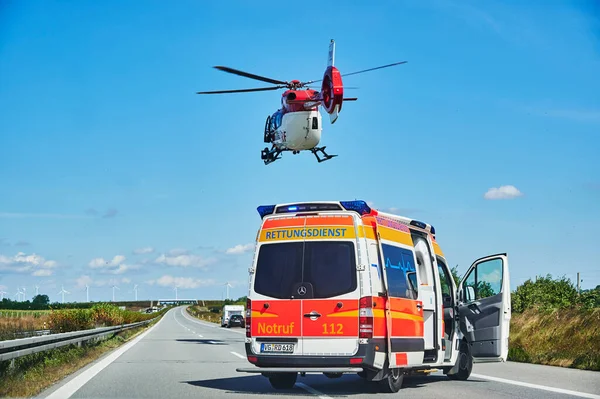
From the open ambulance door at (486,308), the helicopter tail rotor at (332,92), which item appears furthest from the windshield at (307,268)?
the helicopter tail rotor at (332,92)

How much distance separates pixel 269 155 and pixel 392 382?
2960 centimetres

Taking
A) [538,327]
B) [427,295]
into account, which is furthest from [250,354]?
[538,327]

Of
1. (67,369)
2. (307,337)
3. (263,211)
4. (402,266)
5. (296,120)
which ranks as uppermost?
(296,120)

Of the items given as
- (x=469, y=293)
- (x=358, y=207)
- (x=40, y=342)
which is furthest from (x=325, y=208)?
(x=40, y=342)

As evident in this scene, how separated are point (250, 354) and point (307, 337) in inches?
40.4

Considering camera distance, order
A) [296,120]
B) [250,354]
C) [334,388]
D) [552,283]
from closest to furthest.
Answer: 1. [250,354]
2. [334,388]
3. [552,283]
4. [296,120]

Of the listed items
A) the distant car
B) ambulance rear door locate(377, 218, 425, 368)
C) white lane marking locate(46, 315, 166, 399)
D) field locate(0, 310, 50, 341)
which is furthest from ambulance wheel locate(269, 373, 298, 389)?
the distant car

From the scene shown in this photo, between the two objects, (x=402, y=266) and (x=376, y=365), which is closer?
(x=376, y=365)

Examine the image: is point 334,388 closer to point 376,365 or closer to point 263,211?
point 376,365

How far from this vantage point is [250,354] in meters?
12.3

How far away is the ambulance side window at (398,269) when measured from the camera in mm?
12140

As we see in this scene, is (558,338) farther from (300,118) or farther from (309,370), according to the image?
(300,118)

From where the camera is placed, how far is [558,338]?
22.2m

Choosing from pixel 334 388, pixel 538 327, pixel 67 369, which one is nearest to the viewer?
pixel 334 388
